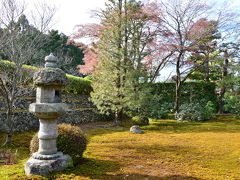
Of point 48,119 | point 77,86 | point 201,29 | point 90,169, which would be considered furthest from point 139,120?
point 48,119

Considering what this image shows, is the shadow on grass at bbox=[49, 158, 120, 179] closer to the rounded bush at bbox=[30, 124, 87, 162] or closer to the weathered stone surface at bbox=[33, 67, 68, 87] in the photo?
the rounded bush at bbox=[30, 124, 87, 162]

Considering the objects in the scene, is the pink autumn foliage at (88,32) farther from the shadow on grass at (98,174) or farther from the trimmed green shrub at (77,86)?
the shadow on grass at (98,174)

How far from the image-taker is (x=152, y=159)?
5.30m

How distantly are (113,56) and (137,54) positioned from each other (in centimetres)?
150

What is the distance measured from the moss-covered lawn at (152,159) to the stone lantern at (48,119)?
201mm

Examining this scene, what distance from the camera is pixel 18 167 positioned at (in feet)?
14.5

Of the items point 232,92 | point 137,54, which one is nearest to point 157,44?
point 137,54

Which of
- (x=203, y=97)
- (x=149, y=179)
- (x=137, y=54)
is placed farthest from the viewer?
(x=203, y=97)

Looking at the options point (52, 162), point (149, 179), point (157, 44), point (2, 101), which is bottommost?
point (149, 179)

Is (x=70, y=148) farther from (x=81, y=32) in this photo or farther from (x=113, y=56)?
(x=81, y=32)

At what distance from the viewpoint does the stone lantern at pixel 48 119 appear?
4012 mm

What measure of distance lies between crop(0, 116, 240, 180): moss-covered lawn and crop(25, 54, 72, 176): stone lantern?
201 mm

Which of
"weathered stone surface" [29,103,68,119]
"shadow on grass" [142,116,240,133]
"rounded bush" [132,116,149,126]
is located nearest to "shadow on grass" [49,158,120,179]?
"weathered stone surface" [29,103,68,119]

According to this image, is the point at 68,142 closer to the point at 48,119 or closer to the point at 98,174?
the point at 48,119
